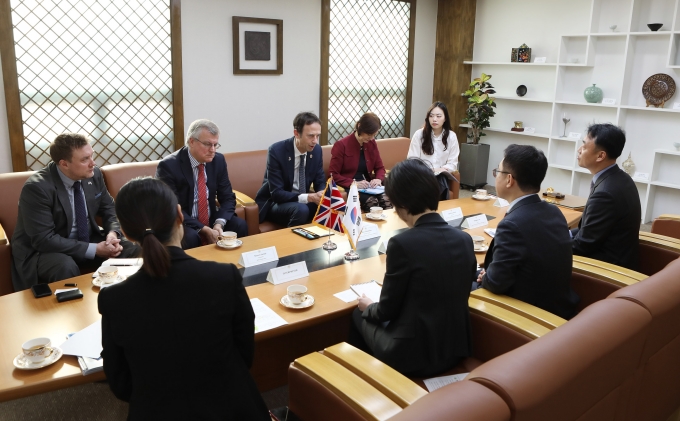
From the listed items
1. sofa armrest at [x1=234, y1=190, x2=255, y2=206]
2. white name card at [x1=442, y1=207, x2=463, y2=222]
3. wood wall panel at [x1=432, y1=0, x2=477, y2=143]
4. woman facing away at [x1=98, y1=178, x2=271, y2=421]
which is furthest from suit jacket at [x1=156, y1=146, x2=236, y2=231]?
wood wall panel at [x1=432, y1=0, x2=477, y2=143]

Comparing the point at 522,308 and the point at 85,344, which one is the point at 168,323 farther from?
the point at 522,308

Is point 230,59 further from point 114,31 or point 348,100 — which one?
point 348,100

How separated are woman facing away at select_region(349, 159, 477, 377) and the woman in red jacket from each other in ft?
7.52

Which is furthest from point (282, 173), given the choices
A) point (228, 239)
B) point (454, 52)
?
point (454, 52)

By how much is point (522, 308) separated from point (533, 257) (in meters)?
0.18

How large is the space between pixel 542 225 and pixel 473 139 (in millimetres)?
4213

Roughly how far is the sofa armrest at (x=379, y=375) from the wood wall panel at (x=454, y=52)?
15.9ft

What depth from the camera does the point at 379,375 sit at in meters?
1.50

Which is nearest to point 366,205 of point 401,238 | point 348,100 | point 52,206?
point 348,100

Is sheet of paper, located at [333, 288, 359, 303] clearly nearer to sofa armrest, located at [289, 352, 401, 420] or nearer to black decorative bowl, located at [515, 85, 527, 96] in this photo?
sofa armrest, located at [289, 352, 401, 420]

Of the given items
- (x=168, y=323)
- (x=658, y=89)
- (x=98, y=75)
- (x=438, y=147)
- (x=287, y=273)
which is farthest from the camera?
(x=658, y=89)

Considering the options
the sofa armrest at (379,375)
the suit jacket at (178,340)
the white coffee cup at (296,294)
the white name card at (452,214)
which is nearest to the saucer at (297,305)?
the white coffee cup at (296,294)

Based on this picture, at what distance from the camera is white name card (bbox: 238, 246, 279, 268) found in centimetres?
223

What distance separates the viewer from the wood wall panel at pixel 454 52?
5863 mm
